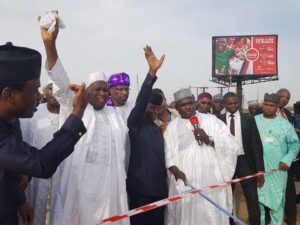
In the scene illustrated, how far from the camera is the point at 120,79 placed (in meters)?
4.38

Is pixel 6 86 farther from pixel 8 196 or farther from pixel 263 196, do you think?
pixel 263 196

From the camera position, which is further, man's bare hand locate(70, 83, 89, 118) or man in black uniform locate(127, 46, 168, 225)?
man in black uniform locate(127, 46, 168, 225)

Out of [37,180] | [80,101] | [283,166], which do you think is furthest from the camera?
[283,166]

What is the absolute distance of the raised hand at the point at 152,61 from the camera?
3.46 meters

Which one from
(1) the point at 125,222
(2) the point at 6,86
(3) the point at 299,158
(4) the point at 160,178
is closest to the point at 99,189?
(1) the point at 125,222

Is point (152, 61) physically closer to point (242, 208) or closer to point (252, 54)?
point (242, 208)

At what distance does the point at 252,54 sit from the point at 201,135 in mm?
28789

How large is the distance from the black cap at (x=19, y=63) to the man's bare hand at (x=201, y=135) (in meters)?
2.24

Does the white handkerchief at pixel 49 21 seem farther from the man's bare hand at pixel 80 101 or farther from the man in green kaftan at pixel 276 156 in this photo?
the man in green kaftan at pixel 276 156

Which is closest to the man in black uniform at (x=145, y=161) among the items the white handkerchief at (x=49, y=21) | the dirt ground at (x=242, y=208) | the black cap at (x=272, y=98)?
the white handkerchief at (x=49, y=21)

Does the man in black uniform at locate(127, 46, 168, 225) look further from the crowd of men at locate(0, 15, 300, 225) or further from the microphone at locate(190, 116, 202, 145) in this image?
the microphone at locate(190, 116, 202, 145)

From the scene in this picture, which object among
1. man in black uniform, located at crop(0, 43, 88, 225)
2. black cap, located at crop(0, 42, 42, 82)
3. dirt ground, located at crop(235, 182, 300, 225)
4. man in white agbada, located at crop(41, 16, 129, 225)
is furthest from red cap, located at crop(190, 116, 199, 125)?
dirt ground, located at crop(235, 182, 300, 225)

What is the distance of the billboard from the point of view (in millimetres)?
30391

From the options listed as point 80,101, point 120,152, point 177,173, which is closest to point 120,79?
point 120,152
